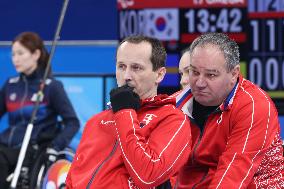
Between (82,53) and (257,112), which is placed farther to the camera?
(82,53)

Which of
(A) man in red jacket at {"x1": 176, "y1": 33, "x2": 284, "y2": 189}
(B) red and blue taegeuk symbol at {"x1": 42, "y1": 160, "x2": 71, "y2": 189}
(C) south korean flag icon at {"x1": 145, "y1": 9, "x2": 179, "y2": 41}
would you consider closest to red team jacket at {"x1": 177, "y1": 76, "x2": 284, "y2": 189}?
(A) man in red jacket at {"x1": 176, "y1": 33, "x2": 284, "y2": 189}

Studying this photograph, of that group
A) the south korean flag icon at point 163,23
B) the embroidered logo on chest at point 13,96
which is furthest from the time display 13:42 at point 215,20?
the embroidered logo on chest at point 13,96

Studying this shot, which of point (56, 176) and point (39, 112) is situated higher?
point (39, 112)

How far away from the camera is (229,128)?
3471mm

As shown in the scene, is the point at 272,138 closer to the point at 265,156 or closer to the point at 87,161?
the point at 265,156

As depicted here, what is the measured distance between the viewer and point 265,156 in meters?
3.47

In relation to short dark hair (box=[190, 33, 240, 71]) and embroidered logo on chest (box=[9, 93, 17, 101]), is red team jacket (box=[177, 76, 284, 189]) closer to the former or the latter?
short dark hair (box=[190, 33, 240, 71])

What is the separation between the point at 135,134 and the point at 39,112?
378cm

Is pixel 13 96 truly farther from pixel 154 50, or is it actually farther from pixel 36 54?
pixel 154 50

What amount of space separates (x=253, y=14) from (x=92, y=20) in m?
1.79

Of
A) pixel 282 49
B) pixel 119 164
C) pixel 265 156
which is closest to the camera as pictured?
pixel 119 164

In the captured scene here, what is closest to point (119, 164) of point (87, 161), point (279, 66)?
point (87, 161)

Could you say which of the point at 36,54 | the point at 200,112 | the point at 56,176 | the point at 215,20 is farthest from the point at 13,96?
the point at 200,112

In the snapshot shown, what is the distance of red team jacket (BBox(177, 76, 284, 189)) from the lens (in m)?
3.37
